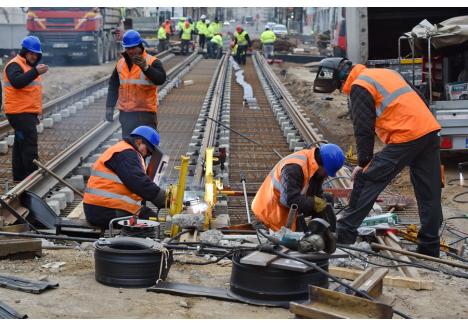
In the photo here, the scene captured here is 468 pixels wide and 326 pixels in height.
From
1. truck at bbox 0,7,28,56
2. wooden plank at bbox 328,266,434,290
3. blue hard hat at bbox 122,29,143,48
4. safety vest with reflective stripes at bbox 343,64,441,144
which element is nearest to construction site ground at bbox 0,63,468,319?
wooden plank at bbox 328,266,434,290

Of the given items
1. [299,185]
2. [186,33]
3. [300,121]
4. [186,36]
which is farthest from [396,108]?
[186,36]

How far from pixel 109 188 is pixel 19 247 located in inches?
47.5

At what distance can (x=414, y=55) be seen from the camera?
523 inches

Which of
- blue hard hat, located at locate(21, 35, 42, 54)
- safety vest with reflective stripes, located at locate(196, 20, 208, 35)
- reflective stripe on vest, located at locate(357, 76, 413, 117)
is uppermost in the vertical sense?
safety vest with reflective stripes, located at locate(196, 20, 208, 35)

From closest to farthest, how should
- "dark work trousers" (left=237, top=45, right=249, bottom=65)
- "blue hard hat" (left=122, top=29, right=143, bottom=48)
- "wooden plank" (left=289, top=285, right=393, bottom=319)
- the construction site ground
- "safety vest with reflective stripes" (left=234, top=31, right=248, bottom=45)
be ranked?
"wooden plank" (left=289, top=285, right=393, bottom=319) → the construction site ground → "blue hard hat" (left=122, top=29, right=143, bottom=48) → "safety vest with reflective stripes" (left=234, top=31, right=248, bottom=45) → "dark work trousers" (left=237, top=45, right=249, bottom=65)

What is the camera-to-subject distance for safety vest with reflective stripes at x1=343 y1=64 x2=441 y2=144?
6918mm

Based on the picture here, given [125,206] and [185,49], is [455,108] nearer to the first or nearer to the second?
[125,206]

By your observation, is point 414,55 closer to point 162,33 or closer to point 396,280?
point 396,280

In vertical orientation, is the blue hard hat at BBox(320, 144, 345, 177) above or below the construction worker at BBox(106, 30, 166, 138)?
below

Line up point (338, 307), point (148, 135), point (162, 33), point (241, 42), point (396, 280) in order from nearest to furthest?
1. point (338, 307)
2. point (396, 280)
3. point (148, 135)
4. point (241, 42)
5. point (162, 33)

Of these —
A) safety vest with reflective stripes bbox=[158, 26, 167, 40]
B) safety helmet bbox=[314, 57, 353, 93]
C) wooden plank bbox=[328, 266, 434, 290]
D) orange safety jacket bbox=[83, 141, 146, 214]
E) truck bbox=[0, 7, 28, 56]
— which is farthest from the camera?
safety vest with reflective stripes bbox=[158, 26, 167, 40]

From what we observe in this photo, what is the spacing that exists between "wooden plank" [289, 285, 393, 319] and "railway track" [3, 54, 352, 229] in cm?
393

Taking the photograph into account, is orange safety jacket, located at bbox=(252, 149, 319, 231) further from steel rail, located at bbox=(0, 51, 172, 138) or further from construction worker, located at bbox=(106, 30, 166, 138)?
steel rail, located at bbox=(0, 51, 172, 138)
